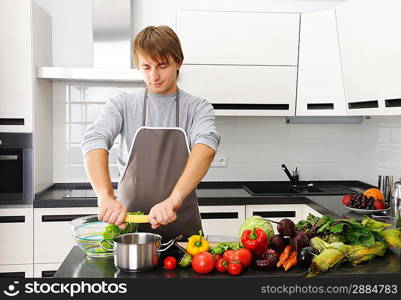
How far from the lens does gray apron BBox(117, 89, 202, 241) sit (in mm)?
2230

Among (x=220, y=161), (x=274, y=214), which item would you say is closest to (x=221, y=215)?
(x=274, y=214)

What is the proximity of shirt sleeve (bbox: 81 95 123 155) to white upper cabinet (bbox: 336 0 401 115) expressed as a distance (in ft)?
4.93

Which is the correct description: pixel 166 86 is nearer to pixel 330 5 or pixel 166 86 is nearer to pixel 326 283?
pixel 326 283

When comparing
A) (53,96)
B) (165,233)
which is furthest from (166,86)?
(53,96)

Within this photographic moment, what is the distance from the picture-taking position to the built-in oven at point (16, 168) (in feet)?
10.6

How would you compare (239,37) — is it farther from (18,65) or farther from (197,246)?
(197,246)

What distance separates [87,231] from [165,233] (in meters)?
0.46

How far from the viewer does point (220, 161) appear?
3898 millimetres

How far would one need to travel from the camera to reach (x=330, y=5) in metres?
3.91

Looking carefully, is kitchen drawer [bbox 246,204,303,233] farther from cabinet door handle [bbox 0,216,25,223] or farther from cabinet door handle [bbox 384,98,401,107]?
cabinet door handle [bbox 0,216,25,223]

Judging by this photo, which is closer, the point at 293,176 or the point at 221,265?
the point at 221,265

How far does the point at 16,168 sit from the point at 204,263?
2050 mm

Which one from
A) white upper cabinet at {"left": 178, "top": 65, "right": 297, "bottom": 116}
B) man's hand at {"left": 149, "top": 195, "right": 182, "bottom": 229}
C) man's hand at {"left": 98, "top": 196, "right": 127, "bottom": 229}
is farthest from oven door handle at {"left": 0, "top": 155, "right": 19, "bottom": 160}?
man's hand at {"left": 149, "top": 195, "right": 182, "bottom": 229}

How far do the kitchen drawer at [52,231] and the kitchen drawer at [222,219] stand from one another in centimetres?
70
